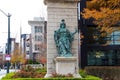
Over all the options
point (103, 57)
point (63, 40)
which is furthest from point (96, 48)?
point (63, 40)

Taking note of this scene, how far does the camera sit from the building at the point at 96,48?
174ft

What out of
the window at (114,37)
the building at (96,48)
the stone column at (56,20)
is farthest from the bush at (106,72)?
the stone column at (56,20)

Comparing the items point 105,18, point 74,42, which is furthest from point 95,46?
point 105,18

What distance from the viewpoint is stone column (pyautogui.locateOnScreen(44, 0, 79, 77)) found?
29266 millimetres

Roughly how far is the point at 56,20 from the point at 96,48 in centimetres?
2522

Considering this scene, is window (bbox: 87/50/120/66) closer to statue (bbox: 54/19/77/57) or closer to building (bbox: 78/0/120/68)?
building (bbox: 78/0/120/68)

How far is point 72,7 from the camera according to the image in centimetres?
2961

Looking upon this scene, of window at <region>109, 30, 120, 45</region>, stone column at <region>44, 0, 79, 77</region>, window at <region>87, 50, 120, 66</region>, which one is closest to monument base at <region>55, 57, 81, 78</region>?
stone column at <region>44, 0, 79, 77</region>

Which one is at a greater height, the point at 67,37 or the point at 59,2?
the point at 59,2

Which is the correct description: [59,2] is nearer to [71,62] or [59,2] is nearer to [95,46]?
[71,62]

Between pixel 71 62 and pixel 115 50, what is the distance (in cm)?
2712

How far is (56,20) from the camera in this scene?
2934cm

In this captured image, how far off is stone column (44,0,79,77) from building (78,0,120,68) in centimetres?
2297

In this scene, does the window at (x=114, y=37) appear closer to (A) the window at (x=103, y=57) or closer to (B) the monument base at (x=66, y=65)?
(A) the window at (x=103, y=57)
